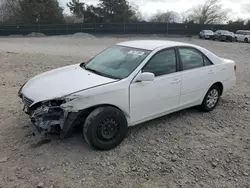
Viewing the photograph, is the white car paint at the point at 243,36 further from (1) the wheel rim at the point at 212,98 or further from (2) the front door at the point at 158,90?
(2) the front door at the point at 158,90

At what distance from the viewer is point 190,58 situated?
14.8 ft

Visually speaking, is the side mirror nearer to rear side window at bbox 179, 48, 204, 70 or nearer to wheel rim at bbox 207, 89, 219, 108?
rear side window at bbox 179, 48, 204, 70

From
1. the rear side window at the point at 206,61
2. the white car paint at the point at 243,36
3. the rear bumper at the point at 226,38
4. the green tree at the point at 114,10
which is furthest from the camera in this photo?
the green tree at the point at 114,10

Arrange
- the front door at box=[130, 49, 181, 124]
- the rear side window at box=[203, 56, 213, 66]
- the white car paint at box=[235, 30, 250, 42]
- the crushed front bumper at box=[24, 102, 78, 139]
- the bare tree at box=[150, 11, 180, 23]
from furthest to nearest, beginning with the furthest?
the bare tree at box=[150, 11, 180, 23] < the white car paint at box=[235, 30, 250, 42] < the rear side window at box=[203, 56, 213, 66] < the front door at box=[130, 49, 181, 124] < the crushed front bumper at box=[24, 102, 78, 139]

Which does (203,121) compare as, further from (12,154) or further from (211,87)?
(12,154)

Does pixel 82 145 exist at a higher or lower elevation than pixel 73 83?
lower

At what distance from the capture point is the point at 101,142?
3480 millimetres

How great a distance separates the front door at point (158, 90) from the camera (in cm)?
374

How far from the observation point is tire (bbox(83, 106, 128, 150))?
3342 millimetres

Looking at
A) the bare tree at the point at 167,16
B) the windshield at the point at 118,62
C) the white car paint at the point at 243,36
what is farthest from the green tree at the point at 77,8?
the windshield at the point at 118,62

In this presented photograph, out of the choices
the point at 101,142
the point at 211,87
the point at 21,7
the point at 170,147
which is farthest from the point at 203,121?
the point at 21,7

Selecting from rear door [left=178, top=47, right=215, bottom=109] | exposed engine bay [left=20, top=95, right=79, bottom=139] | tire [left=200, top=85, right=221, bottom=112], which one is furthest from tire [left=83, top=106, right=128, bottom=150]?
tire [left=200, top=85, right=221, bottom=112]

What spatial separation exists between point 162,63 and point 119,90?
1022mm

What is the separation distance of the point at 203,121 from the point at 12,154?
3.26m
